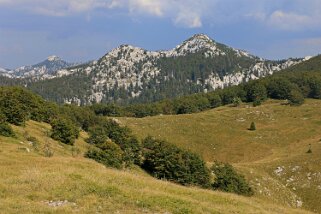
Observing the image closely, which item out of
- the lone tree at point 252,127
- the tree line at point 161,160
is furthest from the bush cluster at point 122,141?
the lone tree at point 252,127

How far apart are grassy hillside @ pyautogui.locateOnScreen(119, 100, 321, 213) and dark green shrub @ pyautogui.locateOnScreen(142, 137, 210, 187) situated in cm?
1217

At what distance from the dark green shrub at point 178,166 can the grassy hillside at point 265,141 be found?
12.2 meters

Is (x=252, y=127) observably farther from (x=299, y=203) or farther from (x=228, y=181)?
(x=228, y=181)

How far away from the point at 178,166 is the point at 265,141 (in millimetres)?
59529

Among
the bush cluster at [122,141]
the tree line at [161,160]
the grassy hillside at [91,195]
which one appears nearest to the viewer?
the grassy hillside at [91,195]

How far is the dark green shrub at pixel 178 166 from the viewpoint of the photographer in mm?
58688

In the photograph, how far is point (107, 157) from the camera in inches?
2144

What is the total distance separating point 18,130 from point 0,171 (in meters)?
30.1

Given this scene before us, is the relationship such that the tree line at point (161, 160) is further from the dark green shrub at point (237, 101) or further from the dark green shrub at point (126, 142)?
the dark green shrub at point (237, 101)

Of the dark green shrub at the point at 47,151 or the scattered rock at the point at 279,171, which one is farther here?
the scattered rock at the point at 279,171

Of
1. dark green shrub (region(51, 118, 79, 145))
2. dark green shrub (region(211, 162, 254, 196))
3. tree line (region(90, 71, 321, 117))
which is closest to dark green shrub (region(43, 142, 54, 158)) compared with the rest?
dark green shrub (region(51, 118, 79, 145))

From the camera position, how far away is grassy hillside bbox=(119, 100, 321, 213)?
226 ft

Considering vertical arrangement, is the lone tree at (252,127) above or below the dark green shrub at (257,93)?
below

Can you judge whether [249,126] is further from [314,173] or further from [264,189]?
[264,189]
